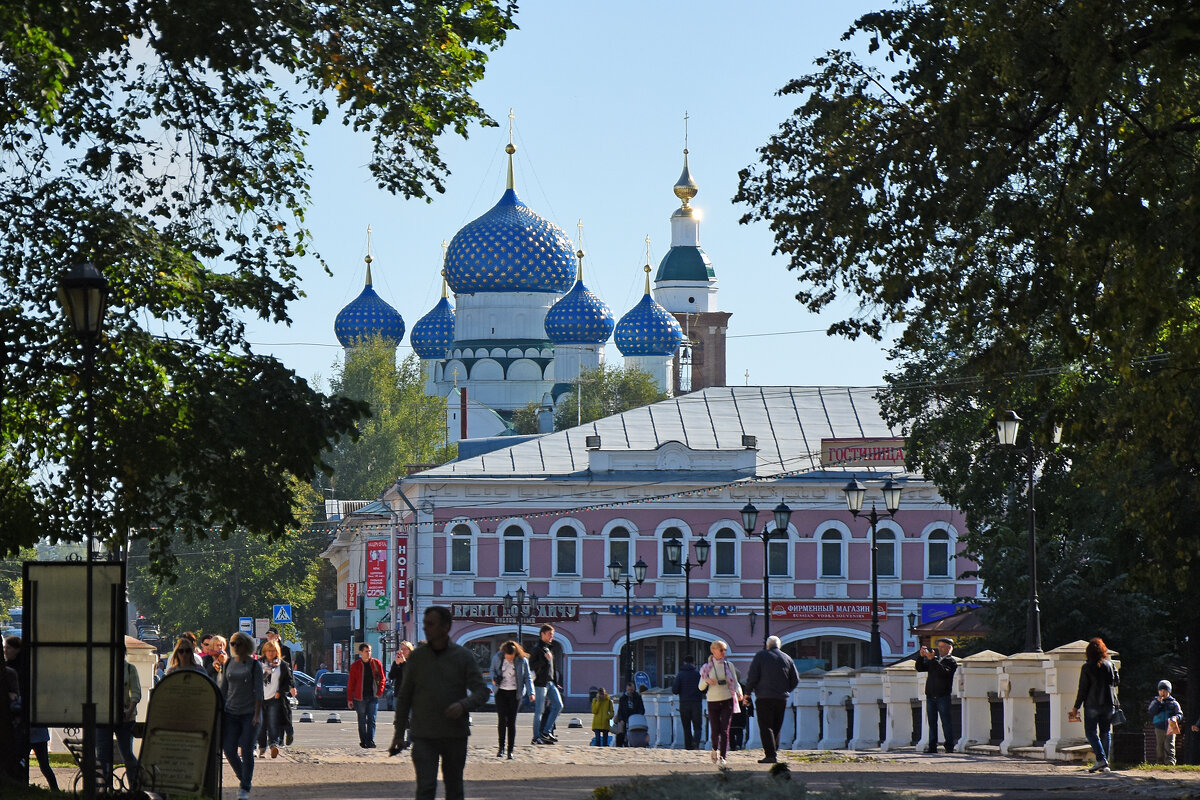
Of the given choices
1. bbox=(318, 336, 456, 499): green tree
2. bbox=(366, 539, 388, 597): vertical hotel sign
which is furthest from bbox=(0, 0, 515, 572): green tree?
bbox=(318, 336, 456, 499): green tree

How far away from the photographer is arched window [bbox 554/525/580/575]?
56094 mm

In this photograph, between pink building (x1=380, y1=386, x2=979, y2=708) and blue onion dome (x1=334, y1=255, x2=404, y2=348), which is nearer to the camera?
pink building (x1=380, y1=386, x2=979, y2=708)

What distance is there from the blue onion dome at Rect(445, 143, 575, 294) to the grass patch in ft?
233

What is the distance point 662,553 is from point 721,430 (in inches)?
183

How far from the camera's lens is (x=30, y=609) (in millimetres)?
13695

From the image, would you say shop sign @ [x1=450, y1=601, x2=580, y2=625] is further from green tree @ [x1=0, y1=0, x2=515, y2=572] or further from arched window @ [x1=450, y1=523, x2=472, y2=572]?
green tree @ [x1=0, y1=0, x2=515, y2=572]

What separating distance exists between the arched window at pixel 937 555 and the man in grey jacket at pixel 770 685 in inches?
1498

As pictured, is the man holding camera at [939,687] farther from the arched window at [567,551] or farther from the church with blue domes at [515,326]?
the church with blue domes at [515,326]

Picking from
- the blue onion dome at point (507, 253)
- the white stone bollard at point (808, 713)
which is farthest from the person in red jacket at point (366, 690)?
the blue onion dome at point (507, 253)

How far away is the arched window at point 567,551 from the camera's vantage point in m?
56.1

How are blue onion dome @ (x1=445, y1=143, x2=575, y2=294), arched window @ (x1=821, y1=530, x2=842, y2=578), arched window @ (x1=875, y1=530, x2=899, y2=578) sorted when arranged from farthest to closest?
blue onion dome @ (x1=445, y1=143, x2=575, y2=294) → arched window @ (x1=821, y1=530, x2=842, y2=578) → arched window @ (x1=875, y1=530, x2=899, y2=578)

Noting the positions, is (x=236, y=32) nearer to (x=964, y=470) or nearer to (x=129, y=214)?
(x=129, y=214)

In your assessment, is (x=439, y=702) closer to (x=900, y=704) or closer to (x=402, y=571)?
(x=900, y=704)

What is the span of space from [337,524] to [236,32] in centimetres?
5627
